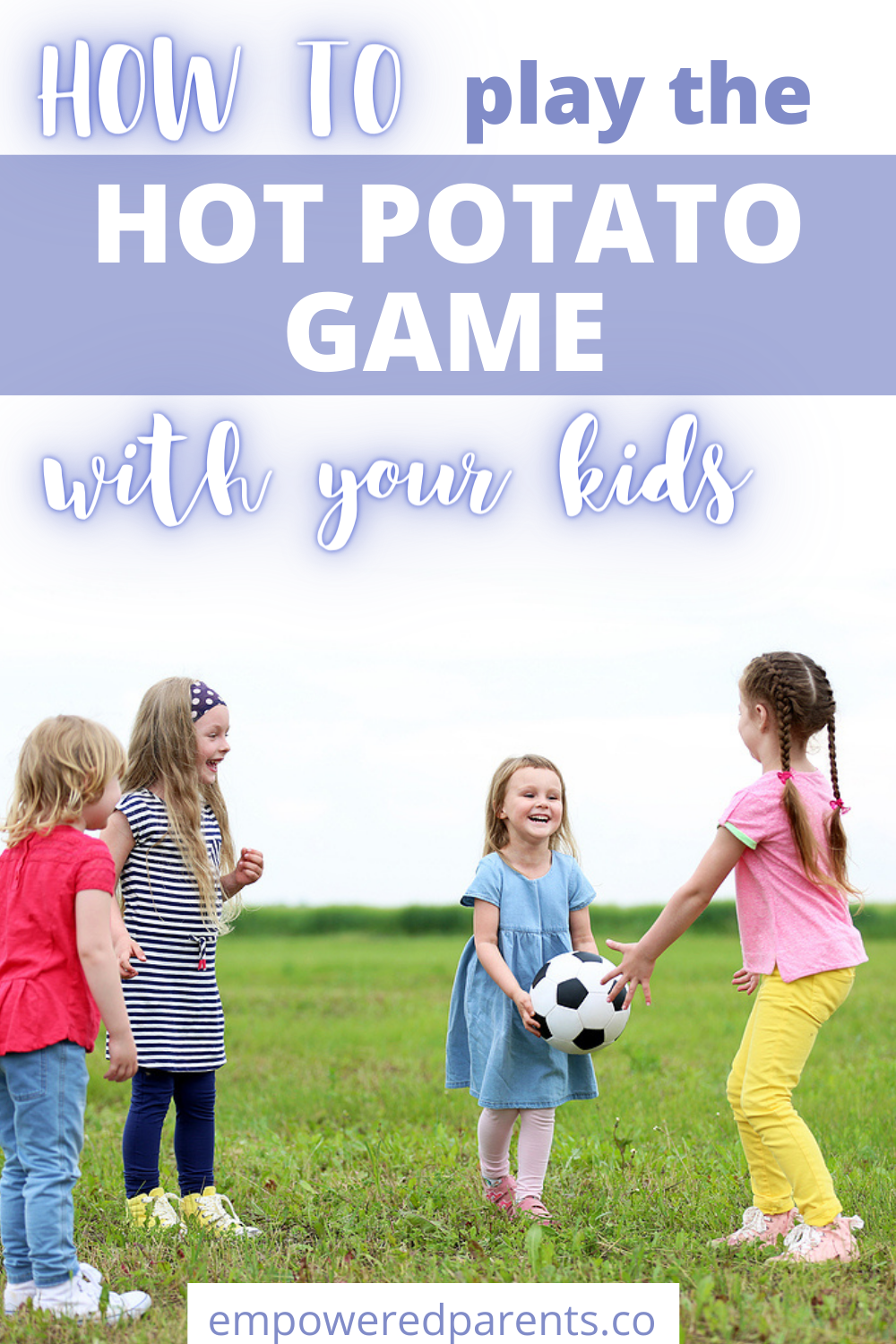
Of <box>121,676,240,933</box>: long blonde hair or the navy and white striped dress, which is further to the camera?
<box>121,676,240,933</box>: long blonde hair

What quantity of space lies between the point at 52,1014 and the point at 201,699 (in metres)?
1.77

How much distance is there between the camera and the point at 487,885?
5.84 metres

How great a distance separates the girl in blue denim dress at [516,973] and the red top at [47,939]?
5.77ft

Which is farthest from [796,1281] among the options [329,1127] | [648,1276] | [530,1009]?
[329,1127]

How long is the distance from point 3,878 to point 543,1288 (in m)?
2.50

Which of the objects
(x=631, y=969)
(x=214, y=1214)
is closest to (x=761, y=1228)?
(x=631, y=969)

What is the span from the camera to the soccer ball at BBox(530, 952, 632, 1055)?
5461 mm

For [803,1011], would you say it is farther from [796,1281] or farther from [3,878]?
[3,878]

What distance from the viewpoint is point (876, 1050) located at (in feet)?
37.7

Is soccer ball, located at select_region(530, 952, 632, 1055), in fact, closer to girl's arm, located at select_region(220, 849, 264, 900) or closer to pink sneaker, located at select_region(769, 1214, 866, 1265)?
pink sneaker, located at select_region(769, 1214, 866, 1265)

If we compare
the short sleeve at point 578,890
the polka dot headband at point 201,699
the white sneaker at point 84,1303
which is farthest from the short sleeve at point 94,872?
the short sleeve at point 578,890

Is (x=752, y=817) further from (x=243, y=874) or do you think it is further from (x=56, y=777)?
(x=56, y=777)

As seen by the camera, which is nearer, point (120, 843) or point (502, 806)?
point (120, 843)

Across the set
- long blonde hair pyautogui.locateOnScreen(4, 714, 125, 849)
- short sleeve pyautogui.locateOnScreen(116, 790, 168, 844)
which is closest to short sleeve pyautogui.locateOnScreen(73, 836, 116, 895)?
long blonde hair pyautogui.locateOnScreen(4, 714, 125, 849)
